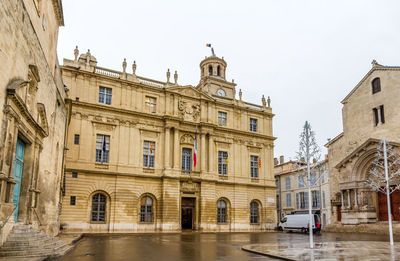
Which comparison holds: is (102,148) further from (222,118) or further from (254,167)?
(254,167)

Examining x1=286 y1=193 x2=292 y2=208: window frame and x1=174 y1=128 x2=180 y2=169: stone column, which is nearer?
x1=174 y1=128 x2=180 y2=169: stone column

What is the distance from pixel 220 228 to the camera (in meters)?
31.6

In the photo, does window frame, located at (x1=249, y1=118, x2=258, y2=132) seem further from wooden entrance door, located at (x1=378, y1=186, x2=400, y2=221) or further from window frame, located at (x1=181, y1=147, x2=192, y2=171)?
wooden entrance door, located at (x1=378, y1=186, x2=400, y2=221)

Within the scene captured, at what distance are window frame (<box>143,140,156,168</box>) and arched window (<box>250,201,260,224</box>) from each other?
1138 cm

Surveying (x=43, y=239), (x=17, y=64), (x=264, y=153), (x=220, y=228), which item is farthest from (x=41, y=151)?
(x=264, y=153)

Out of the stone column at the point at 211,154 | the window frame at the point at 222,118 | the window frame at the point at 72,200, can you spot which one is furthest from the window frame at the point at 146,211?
the window frame at the point at 222,118

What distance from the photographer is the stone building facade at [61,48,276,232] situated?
26.9m

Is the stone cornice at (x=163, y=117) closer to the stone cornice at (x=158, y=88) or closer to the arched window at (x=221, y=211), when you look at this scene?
the stone cornice at (x=158, y=88)

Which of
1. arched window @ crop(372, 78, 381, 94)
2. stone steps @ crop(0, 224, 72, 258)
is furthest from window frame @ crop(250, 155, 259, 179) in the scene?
stone steps @ crop(0, 224, 72, 258)

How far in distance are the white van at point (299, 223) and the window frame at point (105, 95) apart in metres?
19.4

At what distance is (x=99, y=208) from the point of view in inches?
1057

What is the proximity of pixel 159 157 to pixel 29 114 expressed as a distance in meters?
18.8

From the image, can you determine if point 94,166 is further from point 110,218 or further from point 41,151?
point 41,151

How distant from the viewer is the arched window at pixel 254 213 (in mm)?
34144
